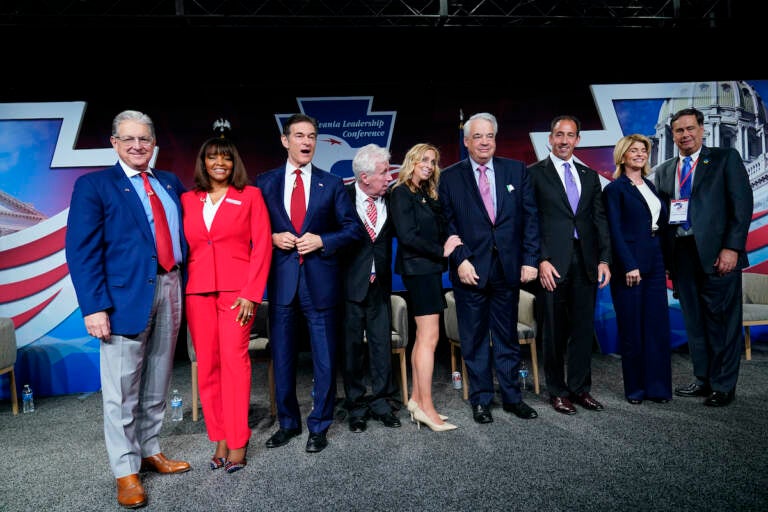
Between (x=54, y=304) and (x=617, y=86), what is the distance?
5972 mm

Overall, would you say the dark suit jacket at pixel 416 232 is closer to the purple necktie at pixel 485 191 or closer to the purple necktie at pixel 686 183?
the purple necktie at pixel 485 191

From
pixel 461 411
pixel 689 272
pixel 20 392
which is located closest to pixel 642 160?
pixel 689 272

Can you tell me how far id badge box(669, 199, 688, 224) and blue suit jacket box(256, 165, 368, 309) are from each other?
2315 millimetres

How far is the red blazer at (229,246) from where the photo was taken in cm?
242

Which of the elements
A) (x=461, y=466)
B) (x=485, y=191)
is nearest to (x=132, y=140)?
(x=485, y=191)

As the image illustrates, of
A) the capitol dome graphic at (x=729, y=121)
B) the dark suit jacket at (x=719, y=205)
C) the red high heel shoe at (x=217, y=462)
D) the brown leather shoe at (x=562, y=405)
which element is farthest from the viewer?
the capitol dome graphic at (x=729, y=121)

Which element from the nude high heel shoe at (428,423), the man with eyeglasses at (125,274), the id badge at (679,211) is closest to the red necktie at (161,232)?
the man with eyeglasses at (125,274)

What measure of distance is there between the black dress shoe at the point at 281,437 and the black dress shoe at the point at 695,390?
2.76 metres

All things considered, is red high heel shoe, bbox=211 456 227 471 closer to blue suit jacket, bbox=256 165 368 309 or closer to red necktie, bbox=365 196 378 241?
blue suit jacket, bbox=256 165 368 309

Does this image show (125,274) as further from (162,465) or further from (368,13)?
(368,13)

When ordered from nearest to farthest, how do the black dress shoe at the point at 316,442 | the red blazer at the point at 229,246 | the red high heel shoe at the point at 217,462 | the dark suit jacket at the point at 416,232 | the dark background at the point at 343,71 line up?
the red blazer at the point at 229,246 → the red high heel shoe at the point at 217,462 → the black dress shoe at the point at 316,442 → the dark suit jacket at the point at 416,232 → the dark background at the point at 343,71

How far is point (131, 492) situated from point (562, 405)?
8.33ft

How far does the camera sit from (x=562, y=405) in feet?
10.5

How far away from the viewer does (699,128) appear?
11.3 ft
